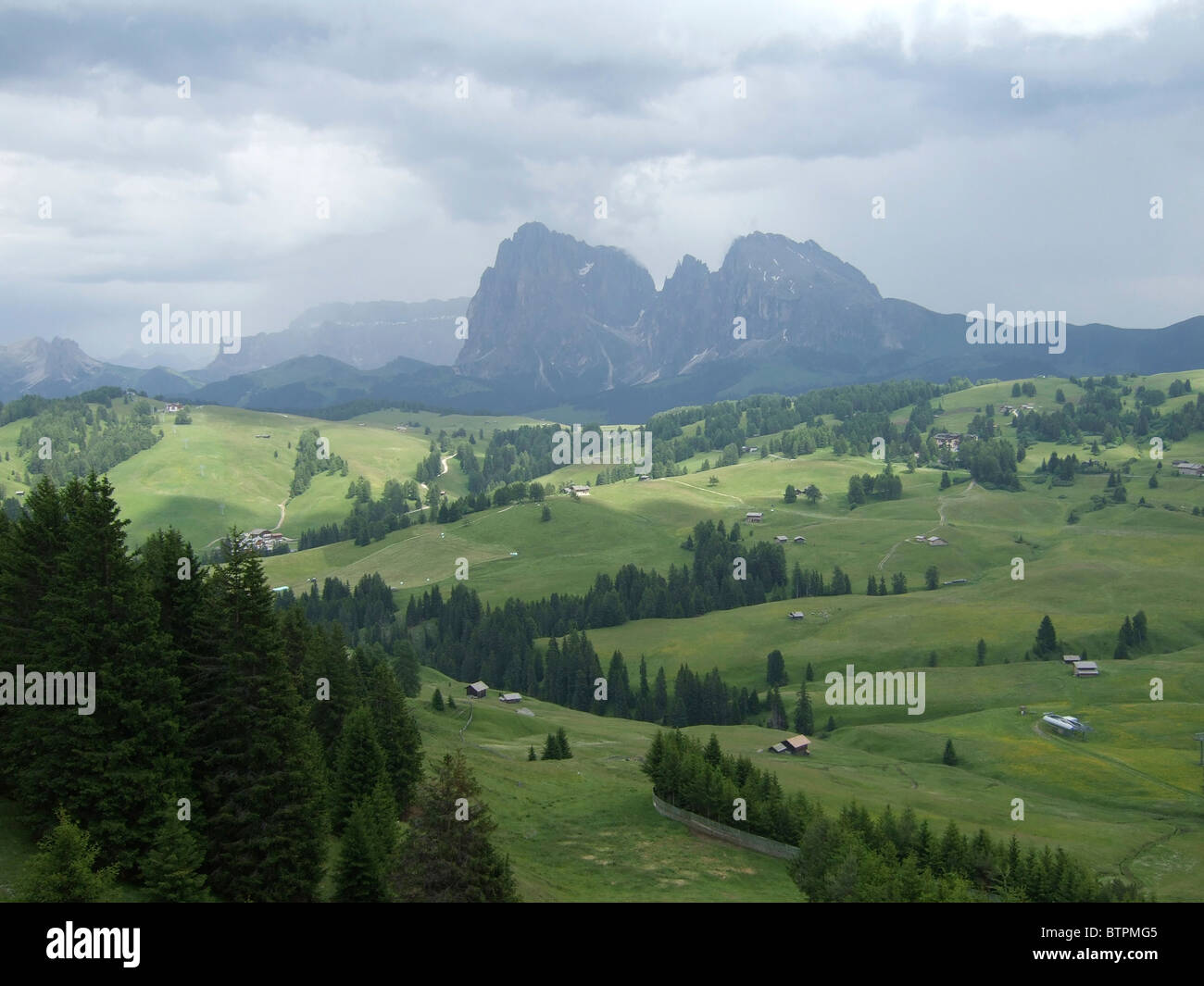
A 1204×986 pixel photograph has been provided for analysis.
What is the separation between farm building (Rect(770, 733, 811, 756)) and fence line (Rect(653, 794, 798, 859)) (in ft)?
166

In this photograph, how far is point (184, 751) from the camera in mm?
44031

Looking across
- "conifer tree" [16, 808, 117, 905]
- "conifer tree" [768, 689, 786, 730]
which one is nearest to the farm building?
"conifer tree" [768, 689, 786, 730]

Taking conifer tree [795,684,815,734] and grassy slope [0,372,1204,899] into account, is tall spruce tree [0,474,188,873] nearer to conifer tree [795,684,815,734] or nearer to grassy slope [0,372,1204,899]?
grassy slope [0,372,1204,899]

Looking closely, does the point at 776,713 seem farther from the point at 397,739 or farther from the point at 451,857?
the point at 451,857

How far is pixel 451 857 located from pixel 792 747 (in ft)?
292

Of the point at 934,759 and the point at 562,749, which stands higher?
the point at 562,749

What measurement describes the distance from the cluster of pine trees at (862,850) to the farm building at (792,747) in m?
43.1

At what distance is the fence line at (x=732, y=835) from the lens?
7281 cm

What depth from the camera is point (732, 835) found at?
247 feet

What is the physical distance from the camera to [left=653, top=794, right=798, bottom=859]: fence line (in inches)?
2867

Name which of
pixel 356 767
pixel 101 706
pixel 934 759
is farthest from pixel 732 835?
pixel 934 759

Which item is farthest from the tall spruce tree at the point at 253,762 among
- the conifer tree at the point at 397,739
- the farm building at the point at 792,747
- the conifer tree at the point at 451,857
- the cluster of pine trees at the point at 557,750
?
the farm building at the point at 792,747

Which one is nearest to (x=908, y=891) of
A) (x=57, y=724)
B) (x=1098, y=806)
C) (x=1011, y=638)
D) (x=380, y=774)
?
(x=380, y=774)
